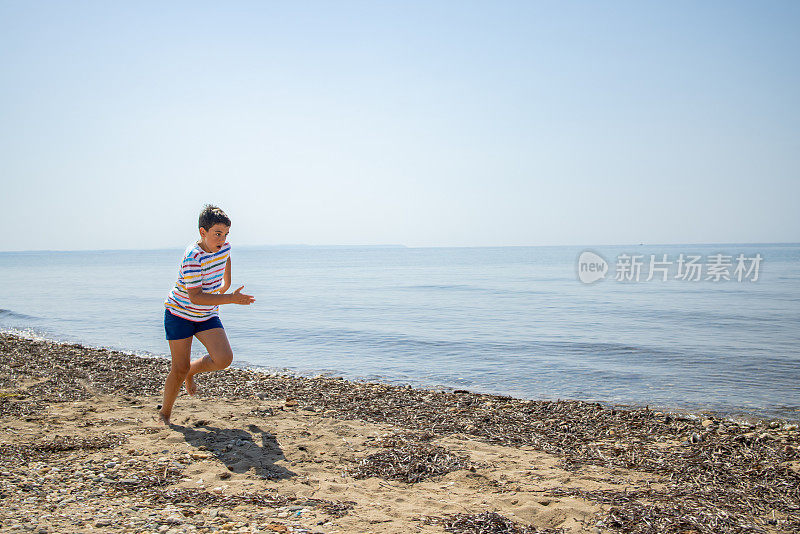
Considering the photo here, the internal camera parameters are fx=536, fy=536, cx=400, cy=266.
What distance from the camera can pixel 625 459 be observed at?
4926 mm

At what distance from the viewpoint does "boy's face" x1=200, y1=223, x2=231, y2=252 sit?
523 centimetres

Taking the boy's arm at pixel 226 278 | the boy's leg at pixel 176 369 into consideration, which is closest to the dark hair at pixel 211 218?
the boy's arm at pixel 226 278

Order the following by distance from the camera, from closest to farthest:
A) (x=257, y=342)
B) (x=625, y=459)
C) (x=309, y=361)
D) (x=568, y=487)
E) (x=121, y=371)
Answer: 1. (x=568, y=487)
2. (x=625, y=459)
3. (x=121, y=371)
4. (x=309, y=361)
5. (x=257, y=342)

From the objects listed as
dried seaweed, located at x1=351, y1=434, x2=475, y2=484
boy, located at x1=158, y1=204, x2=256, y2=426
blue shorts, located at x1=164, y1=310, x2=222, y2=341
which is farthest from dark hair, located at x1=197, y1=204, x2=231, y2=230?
dried seaweed, located at x1=351, y1=434, x2=475, y2=484

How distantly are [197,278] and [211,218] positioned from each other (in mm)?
595

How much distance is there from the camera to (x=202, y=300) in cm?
509

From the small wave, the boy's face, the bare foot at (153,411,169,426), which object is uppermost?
the boy's face

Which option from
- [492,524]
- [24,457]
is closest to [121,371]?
[24,457]

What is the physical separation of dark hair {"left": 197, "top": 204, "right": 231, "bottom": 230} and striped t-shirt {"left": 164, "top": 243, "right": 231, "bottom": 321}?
23 cm

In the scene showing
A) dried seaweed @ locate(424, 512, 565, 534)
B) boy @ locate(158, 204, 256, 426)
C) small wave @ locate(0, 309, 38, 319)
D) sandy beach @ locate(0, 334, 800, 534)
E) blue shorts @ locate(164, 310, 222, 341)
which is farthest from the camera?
small wave @ locate(0, 309, 38, 319)

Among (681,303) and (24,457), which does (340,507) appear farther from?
(681,303)

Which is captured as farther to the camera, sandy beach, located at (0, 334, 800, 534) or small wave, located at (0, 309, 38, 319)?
small wave, located at (0, 309, 38, 319)

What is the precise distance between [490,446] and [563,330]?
10.1 meters

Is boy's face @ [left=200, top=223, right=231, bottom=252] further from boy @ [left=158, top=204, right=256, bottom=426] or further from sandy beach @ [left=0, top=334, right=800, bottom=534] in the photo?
sandy beach @ [left=0, top=334, right=800, bottom=534]
